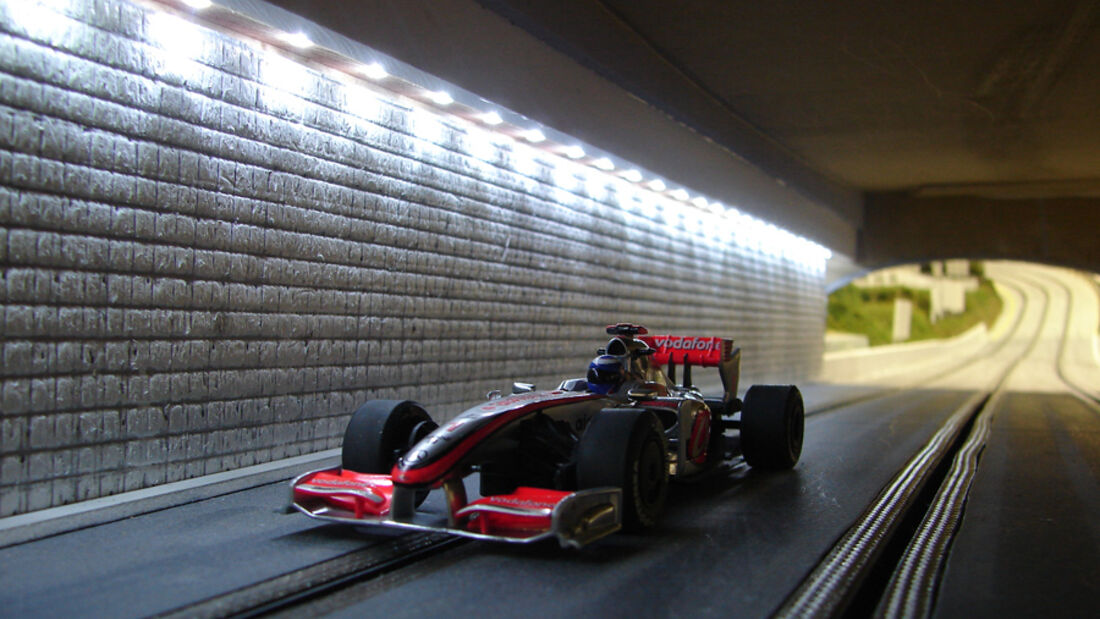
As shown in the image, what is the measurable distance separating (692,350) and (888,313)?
5254 cm

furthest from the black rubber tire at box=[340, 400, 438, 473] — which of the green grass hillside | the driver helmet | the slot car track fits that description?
the green grass hillside

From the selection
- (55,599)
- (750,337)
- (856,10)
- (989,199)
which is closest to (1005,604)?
(55,599)

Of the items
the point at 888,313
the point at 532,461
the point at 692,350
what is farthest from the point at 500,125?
the point at 888,313

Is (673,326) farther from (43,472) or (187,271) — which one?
(43,472)

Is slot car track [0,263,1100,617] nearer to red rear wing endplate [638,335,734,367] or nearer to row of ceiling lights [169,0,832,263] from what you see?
red rear wing endplate [638,335,734,367]

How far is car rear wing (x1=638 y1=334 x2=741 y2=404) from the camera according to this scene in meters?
8.44

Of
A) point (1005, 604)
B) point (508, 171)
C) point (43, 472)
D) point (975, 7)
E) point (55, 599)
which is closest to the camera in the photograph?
point (55, 599)

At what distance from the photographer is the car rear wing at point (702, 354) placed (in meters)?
8.44

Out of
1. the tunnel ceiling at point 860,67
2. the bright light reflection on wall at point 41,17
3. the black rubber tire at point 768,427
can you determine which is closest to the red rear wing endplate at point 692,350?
the black rubber tire at point 768,427

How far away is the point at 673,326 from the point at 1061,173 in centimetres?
1015

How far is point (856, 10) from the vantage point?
9.05m

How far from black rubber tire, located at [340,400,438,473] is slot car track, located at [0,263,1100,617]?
1.54ft

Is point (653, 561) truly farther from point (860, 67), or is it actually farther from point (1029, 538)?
point (860, 67)

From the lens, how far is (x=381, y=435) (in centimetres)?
567
